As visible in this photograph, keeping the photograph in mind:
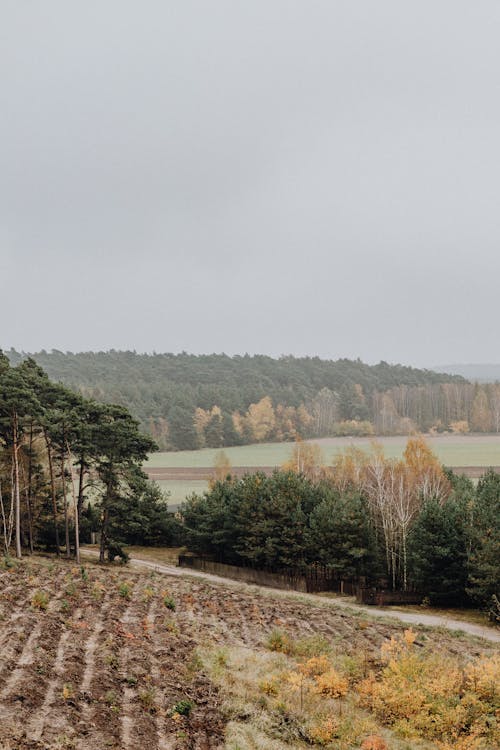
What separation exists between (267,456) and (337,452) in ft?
80.9

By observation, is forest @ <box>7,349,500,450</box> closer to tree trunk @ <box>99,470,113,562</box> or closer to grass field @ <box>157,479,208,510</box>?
grass field @ <box>157,479,208,510</box>

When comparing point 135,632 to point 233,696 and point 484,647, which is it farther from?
point 484,647

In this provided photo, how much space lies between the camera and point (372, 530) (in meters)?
40.0

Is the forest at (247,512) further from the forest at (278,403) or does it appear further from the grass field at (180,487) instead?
the forest at (278,403)

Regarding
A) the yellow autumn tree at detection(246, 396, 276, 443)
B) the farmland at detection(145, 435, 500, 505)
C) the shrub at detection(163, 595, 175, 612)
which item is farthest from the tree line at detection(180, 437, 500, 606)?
the yellow autumn tree at detection(246, 396, 276, 443)

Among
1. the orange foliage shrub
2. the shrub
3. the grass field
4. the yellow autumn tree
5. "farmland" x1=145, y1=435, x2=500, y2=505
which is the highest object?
the yellow autumn tree

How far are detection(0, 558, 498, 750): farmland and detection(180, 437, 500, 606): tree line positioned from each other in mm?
10602

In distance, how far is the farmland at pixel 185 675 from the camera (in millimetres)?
10609

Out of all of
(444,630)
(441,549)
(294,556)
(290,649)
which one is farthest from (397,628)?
(294,556)

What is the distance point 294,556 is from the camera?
39000 millimetres

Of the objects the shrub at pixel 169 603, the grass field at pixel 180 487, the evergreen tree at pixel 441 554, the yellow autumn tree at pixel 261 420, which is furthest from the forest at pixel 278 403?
the shrub at pixel 169 603

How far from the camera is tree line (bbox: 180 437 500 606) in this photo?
105ft

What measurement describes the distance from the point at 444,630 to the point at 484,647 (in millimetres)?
2812

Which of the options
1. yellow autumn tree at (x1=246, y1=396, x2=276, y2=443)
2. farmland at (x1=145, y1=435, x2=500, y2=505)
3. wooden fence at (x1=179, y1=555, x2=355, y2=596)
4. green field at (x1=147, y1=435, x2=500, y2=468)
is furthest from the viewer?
yellow autumn tree at (x1=246, y1=396, x2=276, y2=443)
